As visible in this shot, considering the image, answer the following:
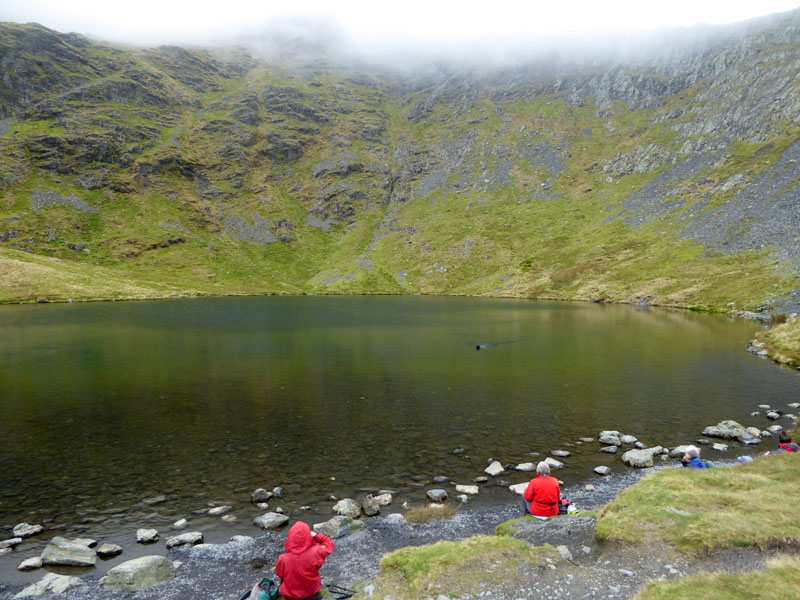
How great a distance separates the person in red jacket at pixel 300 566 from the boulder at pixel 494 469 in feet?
44.5

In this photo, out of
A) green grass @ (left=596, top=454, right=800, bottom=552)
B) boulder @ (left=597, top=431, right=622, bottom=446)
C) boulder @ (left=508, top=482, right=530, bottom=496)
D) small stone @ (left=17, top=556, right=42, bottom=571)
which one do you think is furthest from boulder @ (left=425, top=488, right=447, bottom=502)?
small stone @ (left=17, top=556, right=42, bottom=571)

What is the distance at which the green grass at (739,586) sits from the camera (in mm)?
8734

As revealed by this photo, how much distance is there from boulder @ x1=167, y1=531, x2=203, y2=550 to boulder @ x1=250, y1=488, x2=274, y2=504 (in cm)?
321

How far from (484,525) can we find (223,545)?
10.9 meters

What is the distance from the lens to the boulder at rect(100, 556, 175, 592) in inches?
559

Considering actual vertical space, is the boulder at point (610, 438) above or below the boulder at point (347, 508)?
below

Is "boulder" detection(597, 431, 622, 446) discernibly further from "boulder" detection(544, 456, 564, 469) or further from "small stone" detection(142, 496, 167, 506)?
"small stone" detection(142, 496, 167, 506)

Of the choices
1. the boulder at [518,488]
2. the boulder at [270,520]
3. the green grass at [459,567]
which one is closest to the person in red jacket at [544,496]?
the green grass at [459,567]

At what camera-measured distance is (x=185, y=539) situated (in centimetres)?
1717

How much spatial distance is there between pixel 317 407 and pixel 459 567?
23934 mm

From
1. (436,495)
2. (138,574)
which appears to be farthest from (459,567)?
(138,574)

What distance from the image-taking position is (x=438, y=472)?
78.1ft

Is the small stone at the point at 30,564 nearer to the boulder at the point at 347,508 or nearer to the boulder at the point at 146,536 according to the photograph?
the boulder at the point at 146,536

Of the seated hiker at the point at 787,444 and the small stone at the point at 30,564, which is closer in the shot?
the small stone at the point at 30,564
